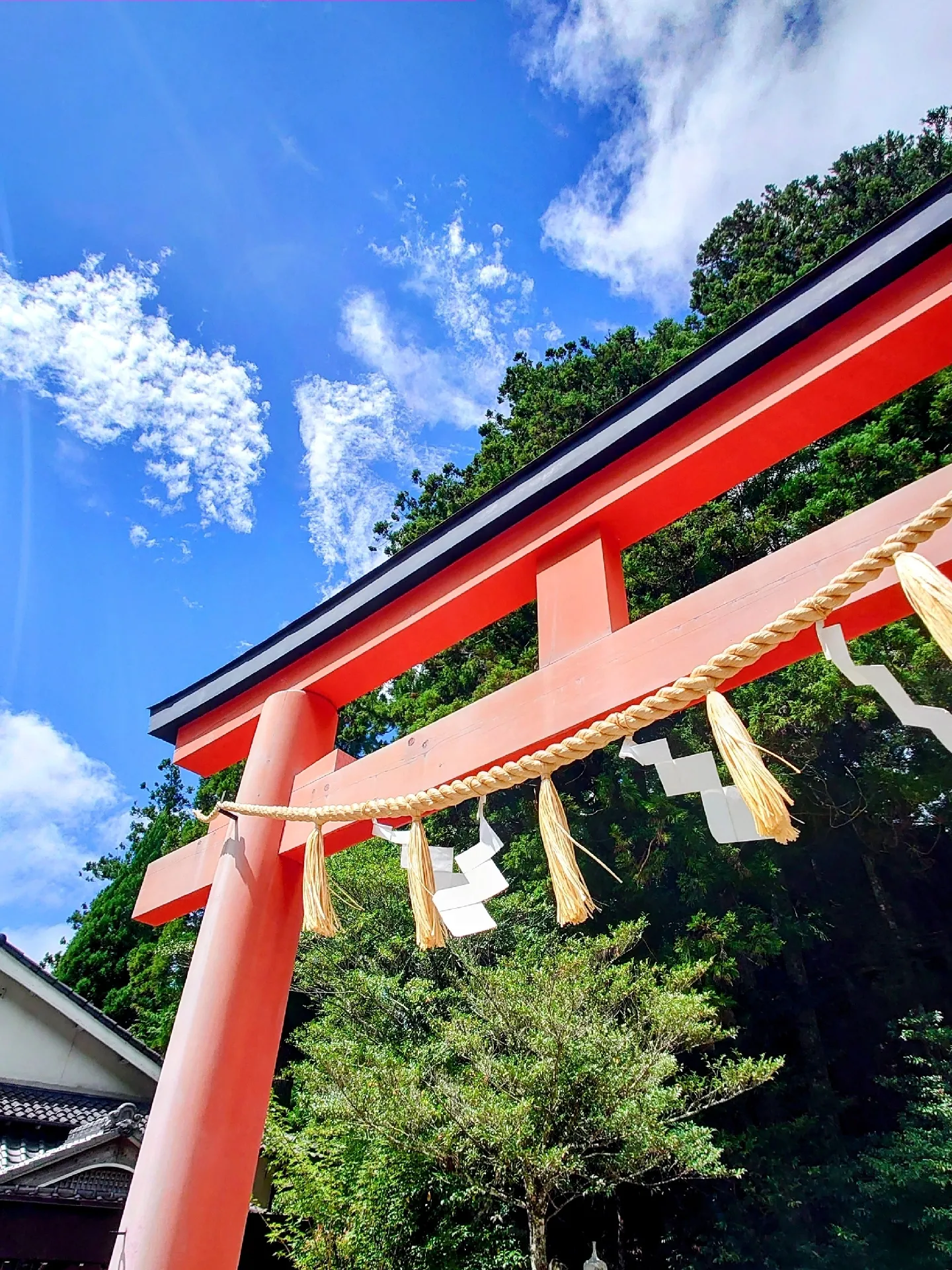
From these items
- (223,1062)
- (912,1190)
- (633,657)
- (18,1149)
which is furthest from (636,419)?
(912,1190)

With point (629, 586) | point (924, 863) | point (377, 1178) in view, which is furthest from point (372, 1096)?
point (924, 863)

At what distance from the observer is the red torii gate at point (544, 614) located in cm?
134

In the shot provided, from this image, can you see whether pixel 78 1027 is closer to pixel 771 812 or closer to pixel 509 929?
pixel 509 929

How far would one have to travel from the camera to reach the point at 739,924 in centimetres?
787

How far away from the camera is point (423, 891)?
1372 millimetres

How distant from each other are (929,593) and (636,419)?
3.15 ft

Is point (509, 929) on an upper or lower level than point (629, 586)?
lower

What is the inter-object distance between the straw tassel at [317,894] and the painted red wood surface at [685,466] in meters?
0.63

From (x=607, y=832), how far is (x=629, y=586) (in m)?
3.40

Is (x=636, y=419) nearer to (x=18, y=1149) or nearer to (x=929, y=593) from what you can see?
(x=929, y=593)

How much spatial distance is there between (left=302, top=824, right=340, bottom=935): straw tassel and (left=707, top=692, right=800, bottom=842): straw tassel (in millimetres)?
980

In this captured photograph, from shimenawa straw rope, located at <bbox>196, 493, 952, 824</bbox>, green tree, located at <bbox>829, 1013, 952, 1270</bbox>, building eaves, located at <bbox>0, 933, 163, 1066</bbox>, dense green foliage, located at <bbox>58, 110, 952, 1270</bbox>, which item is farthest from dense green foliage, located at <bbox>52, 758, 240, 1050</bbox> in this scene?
shimenawa straw rope, located at <bbox>196, 493, 952, 824</bbox>

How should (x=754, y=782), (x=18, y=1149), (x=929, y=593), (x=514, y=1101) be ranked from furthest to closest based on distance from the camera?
(x=514, y=1101) < (x=18, y=1149) < (x=754, y=782) < (x=929, y=593)

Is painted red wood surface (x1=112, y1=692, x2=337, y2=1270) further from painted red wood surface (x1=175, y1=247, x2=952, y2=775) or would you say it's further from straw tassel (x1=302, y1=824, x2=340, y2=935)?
painted red wood surface (x1=175, y1=247, x2=952, y2=775)
